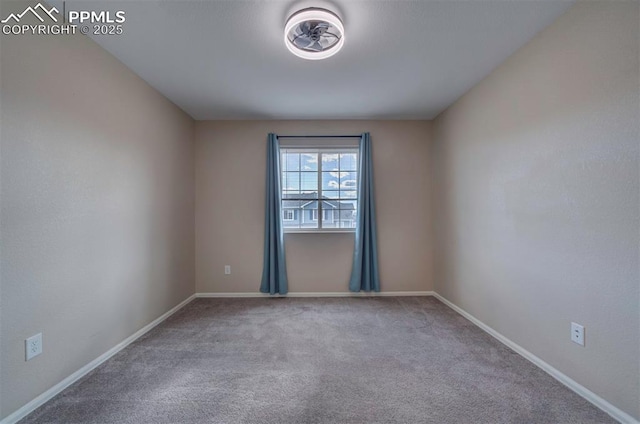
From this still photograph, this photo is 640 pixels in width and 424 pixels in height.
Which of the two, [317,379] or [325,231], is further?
[325,231]

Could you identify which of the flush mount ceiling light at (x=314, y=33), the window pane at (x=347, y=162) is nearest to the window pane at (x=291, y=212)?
the window pane at (x=347, y=162)

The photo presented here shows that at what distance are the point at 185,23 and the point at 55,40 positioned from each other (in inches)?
30.9

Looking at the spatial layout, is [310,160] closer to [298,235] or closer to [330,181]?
[330,181]

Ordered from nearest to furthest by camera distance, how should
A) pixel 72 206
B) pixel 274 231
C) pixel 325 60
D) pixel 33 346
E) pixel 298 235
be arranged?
pixel 33 346
pixel 72 206
pixel 325 60
pixel 274 231
pixel 298 235

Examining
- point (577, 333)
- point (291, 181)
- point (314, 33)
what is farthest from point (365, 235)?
point (314, 33)

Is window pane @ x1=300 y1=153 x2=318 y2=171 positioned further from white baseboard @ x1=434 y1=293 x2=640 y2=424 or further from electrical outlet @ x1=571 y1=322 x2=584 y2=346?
electrical outlet @ x1=571 y1=322 x2=584 y2=346

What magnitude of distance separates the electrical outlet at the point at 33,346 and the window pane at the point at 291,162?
2.71 metres

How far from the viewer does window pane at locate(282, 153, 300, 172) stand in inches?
138

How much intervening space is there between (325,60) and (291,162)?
159 centimetres

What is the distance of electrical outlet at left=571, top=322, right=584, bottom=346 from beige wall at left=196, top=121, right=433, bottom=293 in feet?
6.20

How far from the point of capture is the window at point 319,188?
350 centimetres

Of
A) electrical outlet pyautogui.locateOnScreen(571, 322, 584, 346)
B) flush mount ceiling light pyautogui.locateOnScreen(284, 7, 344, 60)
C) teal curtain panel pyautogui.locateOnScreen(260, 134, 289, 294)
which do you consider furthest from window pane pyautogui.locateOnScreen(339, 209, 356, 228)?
electrical outlet pyautogui.locateOnScreen(571, 322, 584, 346)

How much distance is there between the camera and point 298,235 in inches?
135

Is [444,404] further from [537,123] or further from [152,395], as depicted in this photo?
[537,123]
